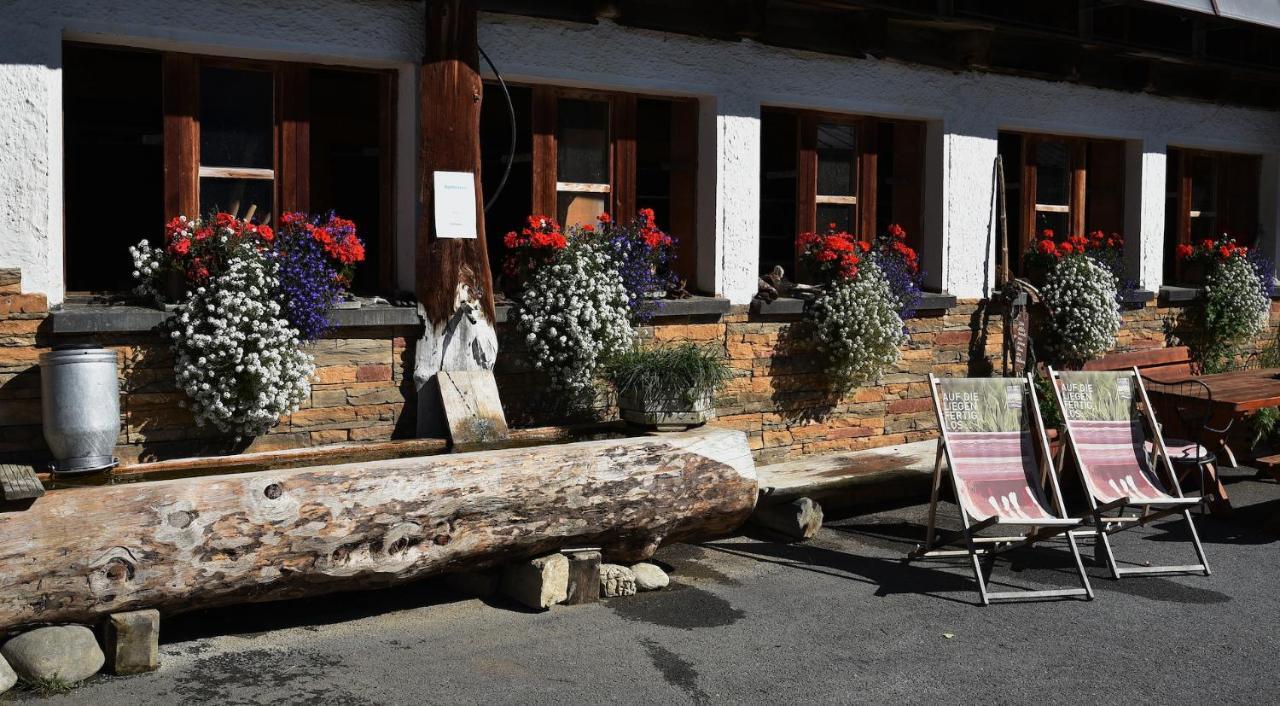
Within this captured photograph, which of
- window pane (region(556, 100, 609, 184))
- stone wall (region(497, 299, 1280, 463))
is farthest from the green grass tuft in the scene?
window pane (region(556, 100, 609, 184))

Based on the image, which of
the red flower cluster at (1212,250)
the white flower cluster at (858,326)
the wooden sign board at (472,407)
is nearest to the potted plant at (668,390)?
the wooden sign board at (472,407)

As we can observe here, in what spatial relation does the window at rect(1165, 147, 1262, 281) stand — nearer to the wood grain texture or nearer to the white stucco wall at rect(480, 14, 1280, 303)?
the white stucco wall at rect(480, 14, 1280, 303)

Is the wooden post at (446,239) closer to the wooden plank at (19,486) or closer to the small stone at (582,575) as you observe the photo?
the small stone at (582,575)

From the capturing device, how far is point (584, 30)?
7605mm

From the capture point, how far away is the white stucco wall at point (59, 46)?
233 inches

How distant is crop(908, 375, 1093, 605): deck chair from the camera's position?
6461mm

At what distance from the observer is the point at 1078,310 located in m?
10.1

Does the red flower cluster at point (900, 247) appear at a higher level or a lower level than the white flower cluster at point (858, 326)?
higher

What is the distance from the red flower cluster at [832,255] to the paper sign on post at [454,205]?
2.60m

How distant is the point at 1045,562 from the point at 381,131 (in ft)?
14.1

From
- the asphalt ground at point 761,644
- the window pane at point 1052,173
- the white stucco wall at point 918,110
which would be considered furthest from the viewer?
the window pane at point 1052,173

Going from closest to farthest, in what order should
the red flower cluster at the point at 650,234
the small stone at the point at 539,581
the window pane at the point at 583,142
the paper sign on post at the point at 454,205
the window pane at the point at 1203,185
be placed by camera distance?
the small stone at the point at 539,581 < the paper sign on post at the point at 454,205 < the red flower cluster at the point at 650,234 < the window pane at the point at 583,142 < the window pane at the point at 1203,185

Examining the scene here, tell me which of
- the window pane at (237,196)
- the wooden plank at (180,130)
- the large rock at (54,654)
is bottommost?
the large rock at (54,654)

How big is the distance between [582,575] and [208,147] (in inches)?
117
